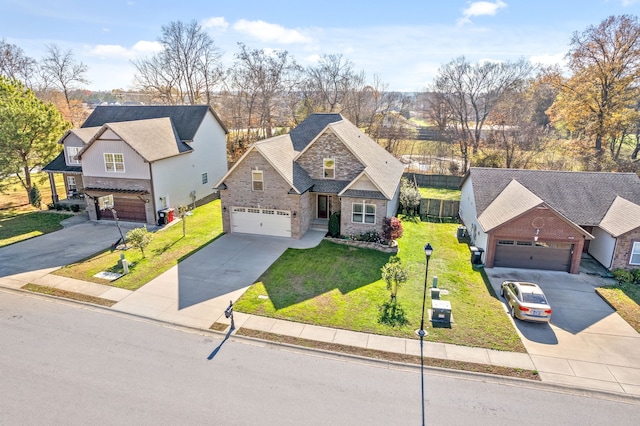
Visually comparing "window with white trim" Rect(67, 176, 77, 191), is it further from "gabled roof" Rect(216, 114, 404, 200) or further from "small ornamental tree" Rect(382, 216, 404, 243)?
"small ornamental tree" Rect(382, 216, 404, 243)

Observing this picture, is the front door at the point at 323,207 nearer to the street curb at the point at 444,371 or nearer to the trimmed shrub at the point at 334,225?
the trimmed shrub at the point at 334,225

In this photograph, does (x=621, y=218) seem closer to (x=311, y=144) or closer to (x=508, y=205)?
(x=508, y=205)

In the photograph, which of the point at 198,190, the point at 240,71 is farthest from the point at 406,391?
the point at 240,71

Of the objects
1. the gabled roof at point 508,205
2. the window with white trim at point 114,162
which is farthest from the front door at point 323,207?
the window with white trim at point 114,162

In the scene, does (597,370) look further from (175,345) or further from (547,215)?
(175,345)

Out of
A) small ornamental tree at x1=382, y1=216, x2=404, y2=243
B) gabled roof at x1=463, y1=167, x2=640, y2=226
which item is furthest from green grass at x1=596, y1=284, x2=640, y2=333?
small ornamental tree at x1=382, y1=216, x2=404, y2=243
